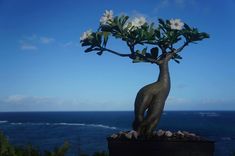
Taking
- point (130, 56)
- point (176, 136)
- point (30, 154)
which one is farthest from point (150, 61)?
point (30, 154)

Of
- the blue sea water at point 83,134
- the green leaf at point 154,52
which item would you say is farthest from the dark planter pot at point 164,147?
the green leaf at point 154,52

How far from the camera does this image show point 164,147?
5.15 meters

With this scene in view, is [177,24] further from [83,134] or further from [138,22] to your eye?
[83,134]

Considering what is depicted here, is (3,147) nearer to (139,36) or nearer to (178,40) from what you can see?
→ (139,36)

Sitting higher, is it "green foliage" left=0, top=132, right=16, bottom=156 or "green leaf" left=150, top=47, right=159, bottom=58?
"green leaf" left=150, top=47, right=159, bottom=58

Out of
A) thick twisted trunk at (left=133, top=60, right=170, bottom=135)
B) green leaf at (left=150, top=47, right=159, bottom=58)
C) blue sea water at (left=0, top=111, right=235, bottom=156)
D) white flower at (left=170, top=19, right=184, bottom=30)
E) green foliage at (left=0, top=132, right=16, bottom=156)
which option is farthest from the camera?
blue sea water at (left=0, top=111, right=235, bottom=156)

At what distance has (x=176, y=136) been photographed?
5.43 meters

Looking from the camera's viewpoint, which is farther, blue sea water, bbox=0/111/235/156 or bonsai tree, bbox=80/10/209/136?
blue sea water, bbox=0/111/235/156

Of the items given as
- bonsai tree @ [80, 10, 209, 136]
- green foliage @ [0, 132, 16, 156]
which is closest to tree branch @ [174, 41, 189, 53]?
bonsai tree @ [80, 10, 209, 136]

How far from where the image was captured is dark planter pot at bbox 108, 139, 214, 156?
5141mm

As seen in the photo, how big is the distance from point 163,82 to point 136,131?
2.37 ft

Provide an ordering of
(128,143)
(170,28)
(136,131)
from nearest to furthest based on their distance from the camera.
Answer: (128,143), (136,131), (170,28)

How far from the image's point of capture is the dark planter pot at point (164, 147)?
16.9ft

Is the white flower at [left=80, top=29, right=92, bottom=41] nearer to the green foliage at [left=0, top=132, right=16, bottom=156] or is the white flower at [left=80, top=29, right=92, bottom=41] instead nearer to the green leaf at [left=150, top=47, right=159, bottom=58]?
the green leaf at [left=150, top=47, right=159, bottom=58]
